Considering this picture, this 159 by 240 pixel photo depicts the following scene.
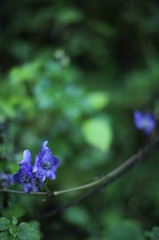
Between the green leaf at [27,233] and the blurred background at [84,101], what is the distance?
0.27 m

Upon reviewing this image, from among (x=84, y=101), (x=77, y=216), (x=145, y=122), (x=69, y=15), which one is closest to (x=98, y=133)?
(x=84, y=101)

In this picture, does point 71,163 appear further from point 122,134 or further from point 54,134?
point 122,134

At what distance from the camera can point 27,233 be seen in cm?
96

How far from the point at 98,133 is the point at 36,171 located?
110 centimetres

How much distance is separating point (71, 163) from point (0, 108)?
856 millimetres

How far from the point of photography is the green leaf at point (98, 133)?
1979mm

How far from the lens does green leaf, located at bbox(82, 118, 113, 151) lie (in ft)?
6.49

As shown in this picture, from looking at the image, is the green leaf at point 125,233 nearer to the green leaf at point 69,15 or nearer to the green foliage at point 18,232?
the green foliage at point 18,232

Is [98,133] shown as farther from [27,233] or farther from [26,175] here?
[27,233]

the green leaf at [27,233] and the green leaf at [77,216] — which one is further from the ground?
the green leaf at [77,216]

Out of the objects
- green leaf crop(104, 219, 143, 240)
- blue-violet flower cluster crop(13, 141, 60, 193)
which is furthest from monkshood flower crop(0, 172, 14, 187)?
green leaf crop(104, 219, 143, 240)

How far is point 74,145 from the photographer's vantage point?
2.45 m

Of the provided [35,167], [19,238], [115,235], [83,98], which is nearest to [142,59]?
[83,98]

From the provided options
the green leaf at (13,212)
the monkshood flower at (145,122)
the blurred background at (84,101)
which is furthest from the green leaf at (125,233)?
the monkshood flower at (145,122)
